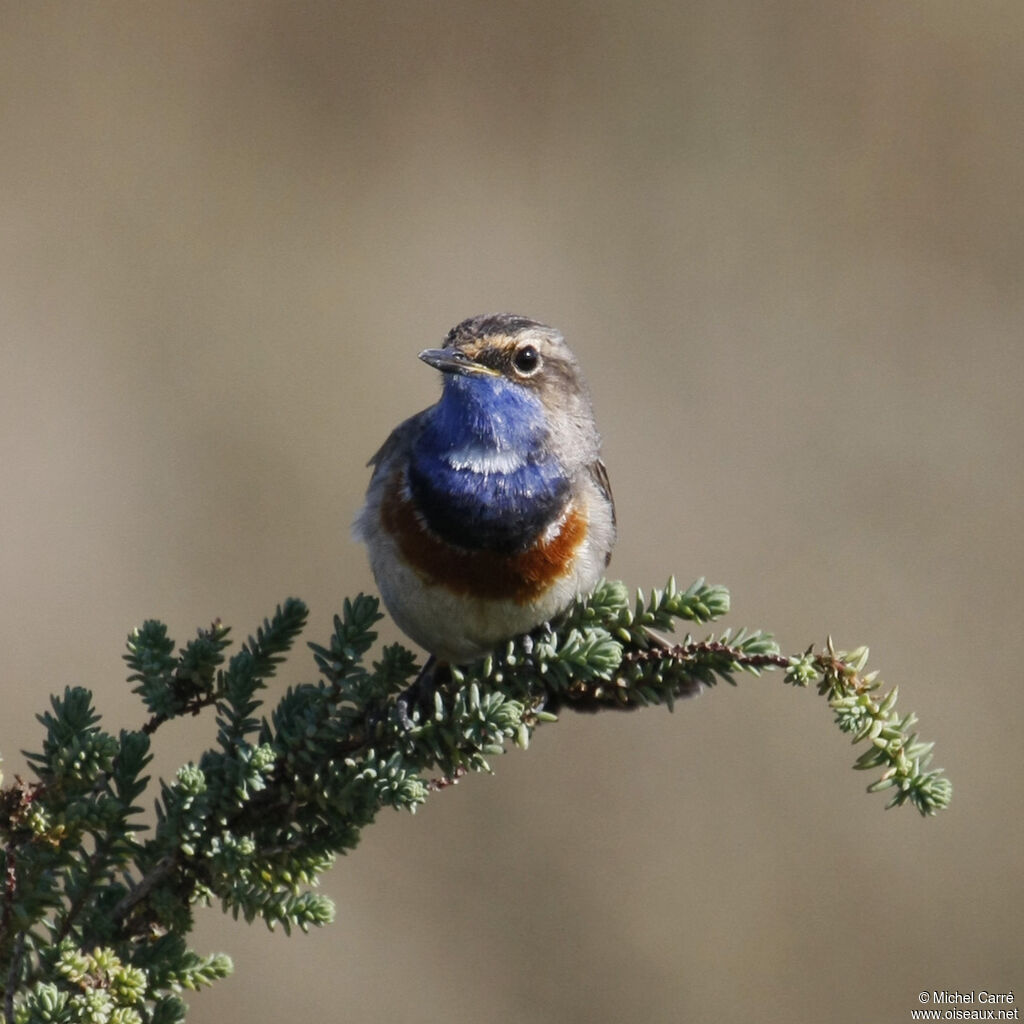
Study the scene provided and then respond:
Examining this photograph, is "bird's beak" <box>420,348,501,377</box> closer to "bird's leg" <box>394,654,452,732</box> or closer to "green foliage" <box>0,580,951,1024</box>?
"bird's leg" <box>394,654,452,732</box>

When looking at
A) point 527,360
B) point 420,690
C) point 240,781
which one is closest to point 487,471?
point 527,360

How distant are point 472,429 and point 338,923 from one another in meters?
3.41

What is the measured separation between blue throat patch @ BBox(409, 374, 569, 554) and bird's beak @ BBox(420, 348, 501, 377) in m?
0.02

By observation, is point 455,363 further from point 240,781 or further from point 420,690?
point 240,781

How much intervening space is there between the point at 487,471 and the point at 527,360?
538 mm

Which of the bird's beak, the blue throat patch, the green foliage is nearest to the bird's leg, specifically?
the green foliage

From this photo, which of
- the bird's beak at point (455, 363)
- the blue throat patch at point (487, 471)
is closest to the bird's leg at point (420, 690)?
the blue throat patch at point (487, 471)

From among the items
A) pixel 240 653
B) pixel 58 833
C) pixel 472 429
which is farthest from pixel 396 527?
pixel 58 833

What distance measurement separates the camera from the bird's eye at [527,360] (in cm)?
469

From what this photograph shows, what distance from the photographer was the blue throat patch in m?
4.30

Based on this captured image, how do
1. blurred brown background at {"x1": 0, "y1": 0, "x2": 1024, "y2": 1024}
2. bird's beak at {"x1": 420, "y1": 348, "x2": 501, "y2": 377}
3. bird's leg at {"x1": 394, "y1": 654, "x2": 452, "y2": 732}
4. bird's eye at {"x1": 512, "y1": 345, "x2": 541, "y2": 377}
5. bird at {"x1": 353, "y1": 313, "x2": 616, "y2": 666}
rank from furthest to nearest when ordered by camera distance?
Result: blurred brown background at {"x1": 0, "y1": 0, "x2": 1024, "y2": 1024}, bird's eye at {"x1": 512, "y1": 345, "x2": 541, "y2": 377}, bird's beak at {"x1": 420, "y1": 348, "x2": 501, "y2": 377}, bird at {"x1": 353, "y1": 313, "x2": 616, "y2": 666}, bird's leg at {"x1": 394, "y1": 654, "x2": 452, "y2": 732}

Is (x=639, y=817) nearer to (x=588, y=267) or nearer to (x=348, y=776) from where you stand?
(x=588, y=267)

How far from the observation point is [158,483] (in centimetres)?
814

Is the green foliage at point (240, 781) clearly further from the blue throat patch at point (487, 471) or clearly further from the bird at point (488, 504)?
the blue throat patch at point (487, 471)
